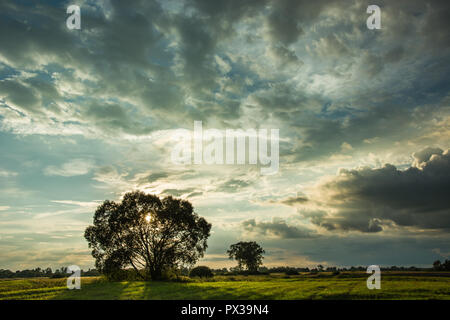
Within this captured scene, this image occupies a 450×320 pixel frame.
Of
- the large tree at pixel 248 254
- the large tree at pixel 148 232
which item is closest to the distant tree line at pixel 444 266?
the large tree at pixel 248 254

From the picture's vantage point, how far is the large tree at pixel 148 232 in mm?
69375

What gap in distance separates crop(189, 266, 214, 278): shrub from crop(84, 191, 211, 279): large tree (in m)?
27.1

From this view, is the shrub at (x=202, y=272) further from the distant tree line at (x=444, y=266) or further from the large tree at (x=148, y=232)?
the distant tree line at (x=444, y=266)

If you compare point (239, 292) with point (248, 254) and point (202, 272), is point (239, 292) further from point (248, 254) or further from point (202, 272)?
point (248, 254)

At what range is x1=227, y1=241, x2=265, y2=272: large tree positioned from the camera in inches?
6422

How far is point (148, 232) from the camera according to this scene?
239ft

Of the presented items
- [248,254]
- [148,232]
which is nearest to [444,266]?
[248,254]

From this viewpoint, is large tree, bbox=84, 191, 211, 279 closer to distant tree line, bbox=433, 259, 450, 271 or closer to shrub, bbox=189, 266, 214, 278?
shrub, bbox=189, 266, 214, 278

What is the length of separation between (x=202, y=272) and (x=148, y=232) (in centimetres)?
3373

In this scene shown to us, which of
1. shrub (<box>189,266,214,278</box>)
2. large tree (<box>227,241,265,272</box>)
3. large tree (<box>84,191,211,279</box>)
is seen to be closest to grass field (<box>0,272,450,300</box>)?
large tree (<box>84,191,211,279</box>)
